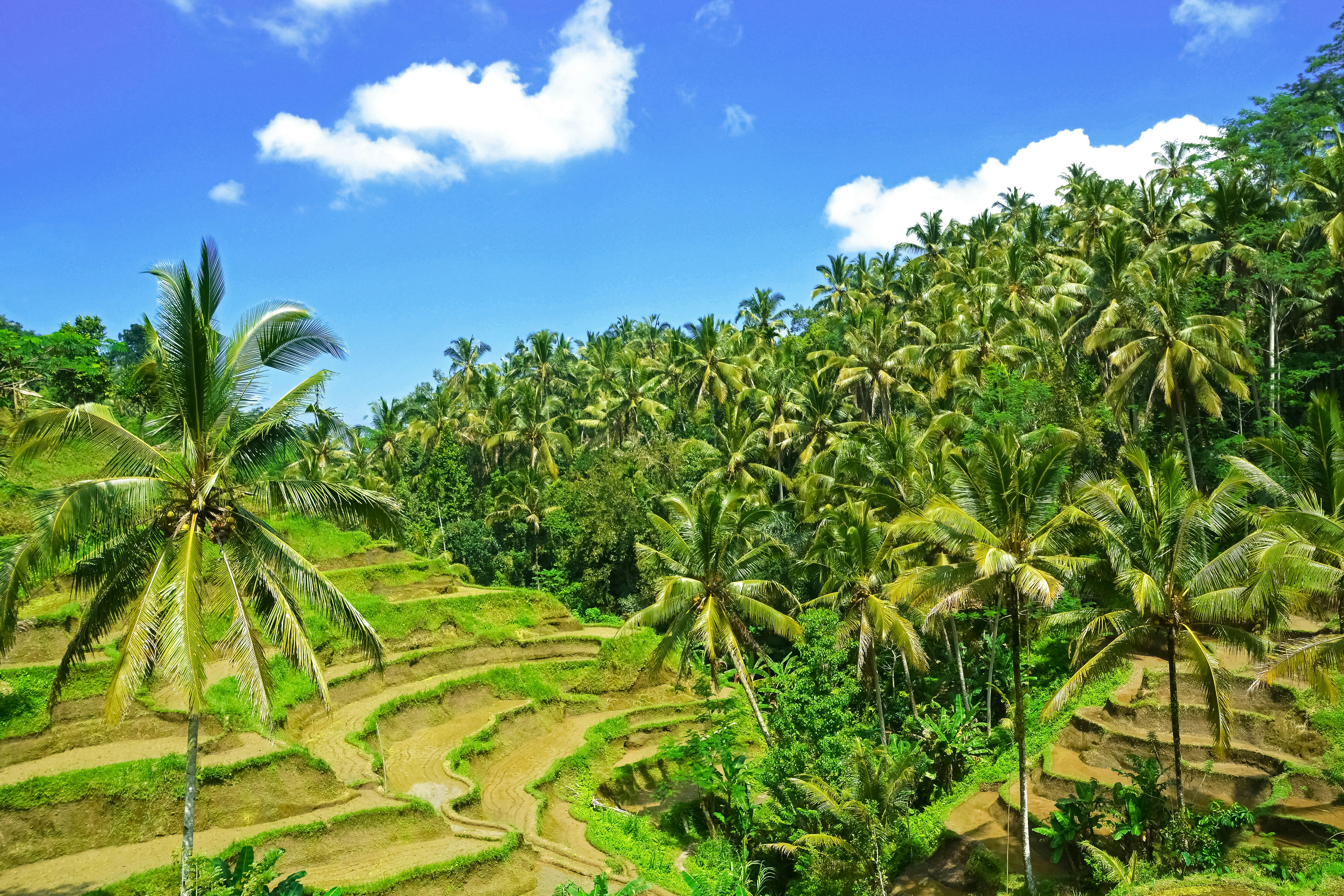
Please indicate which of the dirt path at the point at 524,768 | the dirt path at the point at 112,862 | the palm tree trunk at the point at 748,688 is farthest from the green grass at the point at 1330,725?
the dirt path at the point at 112,862

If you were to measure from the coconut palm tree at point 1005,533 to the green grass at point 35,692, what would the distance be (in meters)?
19.8

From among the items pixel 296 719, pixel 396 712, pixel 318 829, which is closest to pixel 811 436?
pixel 396 712

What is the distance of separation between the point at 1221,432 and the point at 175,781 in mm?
36797

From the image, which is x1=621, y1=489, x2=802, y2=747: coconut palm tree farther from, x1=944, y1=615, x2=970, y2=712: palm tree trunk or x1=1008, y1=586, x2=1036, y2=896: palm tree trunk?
x1=944, y1=615, x2=970, y2=712: palm tree trunk

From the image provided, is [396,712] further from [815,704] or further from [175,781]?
[815,704]

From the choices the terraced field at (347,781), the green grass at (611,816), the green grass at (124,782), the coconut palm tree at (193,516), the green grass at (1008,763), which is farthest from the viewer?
the green grass at (611,816)

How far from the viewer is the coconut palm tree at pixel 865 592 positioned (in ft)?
72.2

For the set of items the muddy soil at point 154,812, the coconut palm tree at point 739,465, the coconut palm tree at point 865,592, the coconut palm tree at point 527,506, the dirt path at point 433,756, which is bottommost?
the dirt path at point 433,756

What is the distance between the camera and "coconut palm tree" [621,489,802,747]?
2214cm

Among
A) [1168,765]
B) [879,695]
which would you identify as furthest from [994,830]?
[879,695]

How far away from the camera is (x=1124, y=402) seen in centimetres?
2822

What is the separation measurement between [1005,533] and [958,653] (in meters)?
12.7

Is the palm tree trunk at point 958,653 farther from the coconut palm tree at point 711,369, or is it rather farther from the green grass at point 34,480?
the green grass at point 34,480

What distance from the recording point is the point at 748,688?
22297mm
